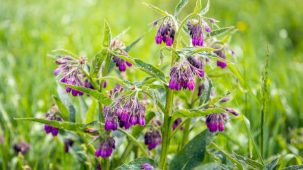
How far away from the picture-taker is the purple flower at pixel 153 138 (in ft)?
7.96

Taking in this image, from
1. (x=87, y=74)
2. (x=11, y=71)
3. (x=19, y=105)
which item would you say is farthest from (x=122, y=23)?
(x=87, y=74)

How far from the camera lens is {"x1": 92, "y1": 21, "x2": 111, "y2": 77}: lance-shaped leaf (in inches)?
85.3

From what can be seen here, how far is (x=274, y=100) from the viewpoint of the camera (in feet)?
12.8

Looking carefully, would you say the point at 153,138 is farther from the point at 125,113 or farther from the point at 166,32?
the point at 166,32

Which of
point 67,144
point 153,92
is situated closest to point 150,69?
point 153,92

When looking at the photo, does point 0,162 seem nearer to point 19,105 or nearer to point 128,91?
point 19,105

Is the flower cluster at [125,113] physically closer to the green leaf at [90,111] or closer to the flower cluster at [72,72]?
the flower cluster at [72,72]

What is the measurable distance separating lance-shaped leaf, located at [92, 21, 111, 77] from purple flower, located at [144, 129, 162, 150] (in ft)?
1.36

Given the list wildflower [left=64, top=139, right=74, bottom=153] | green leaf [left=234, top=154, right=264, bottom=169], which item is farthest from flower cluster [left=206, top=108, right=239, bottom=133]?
wildflower [left=64, top=139, right=74, bottom=153]

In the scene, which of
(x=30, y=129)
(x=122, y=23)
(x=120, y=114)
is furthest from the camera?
(x=122, y=23)

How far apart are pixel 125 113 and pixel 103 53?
0.99ft

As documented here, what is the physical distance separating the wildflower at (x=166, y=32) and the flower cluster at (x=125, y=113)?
0.26 metres

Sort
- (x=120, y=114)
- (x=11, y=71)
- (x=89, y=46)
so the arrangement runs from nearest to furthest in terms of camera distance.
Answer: (x=120, y=114), (x=11, y=71), (x=89, y=46)

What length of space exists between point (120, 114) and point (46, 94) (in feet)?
6.96
